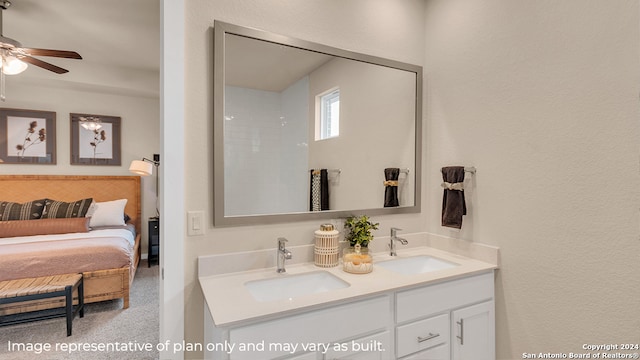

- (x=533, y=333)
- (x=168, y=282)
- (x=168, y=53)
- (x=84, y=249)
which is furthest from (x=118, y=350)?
(x=533, y=333)

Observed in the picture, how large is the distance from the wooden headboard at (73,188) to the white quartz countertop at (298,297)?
12.7 feet

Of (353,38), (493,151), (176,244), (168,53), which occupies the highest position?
(353,38)

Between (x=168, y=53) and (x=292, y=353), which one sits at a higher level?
(x=168, y=53)

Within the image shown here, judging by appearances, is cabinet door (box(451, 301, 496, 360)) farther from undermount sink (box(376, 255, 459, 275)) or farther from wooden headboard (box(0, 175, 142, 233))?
wooden headboard (box(0, 175, 142, 233))

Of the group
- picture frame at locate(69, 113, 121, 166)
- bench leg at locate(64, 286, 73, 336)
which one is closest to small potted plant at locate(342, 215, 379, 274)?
bench leg at locate(64, 286, 73, 336)

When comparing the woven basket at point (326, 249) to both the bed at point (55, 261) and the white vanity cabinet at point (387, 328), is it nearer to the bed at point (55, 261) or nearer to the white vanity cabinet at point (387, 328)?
the white vanity cabinet at point (387, 328)

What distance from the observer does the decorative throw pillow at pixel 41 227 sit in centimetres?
338

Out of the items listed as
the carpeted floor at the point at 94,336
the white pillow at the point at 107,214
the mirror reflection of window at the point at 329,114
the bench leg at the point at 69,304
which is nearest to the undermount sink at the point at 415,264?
the mirror reflection of window at the point at 329,114

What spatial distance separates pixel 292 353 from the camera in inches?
46.0

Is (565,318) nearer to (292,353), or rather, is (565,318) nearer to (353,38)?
(292,353)

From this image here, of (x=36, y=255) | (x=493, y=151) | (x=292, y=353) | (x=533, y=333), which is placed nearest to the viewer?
(x=292, y=353)

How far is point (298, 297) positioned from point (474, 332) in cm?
102

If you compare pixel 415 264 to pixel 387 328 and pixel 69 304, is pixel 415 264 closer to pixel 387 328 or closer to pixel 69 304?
pixel 387 328

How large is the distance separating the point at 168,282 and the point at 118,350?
5.11 ft
